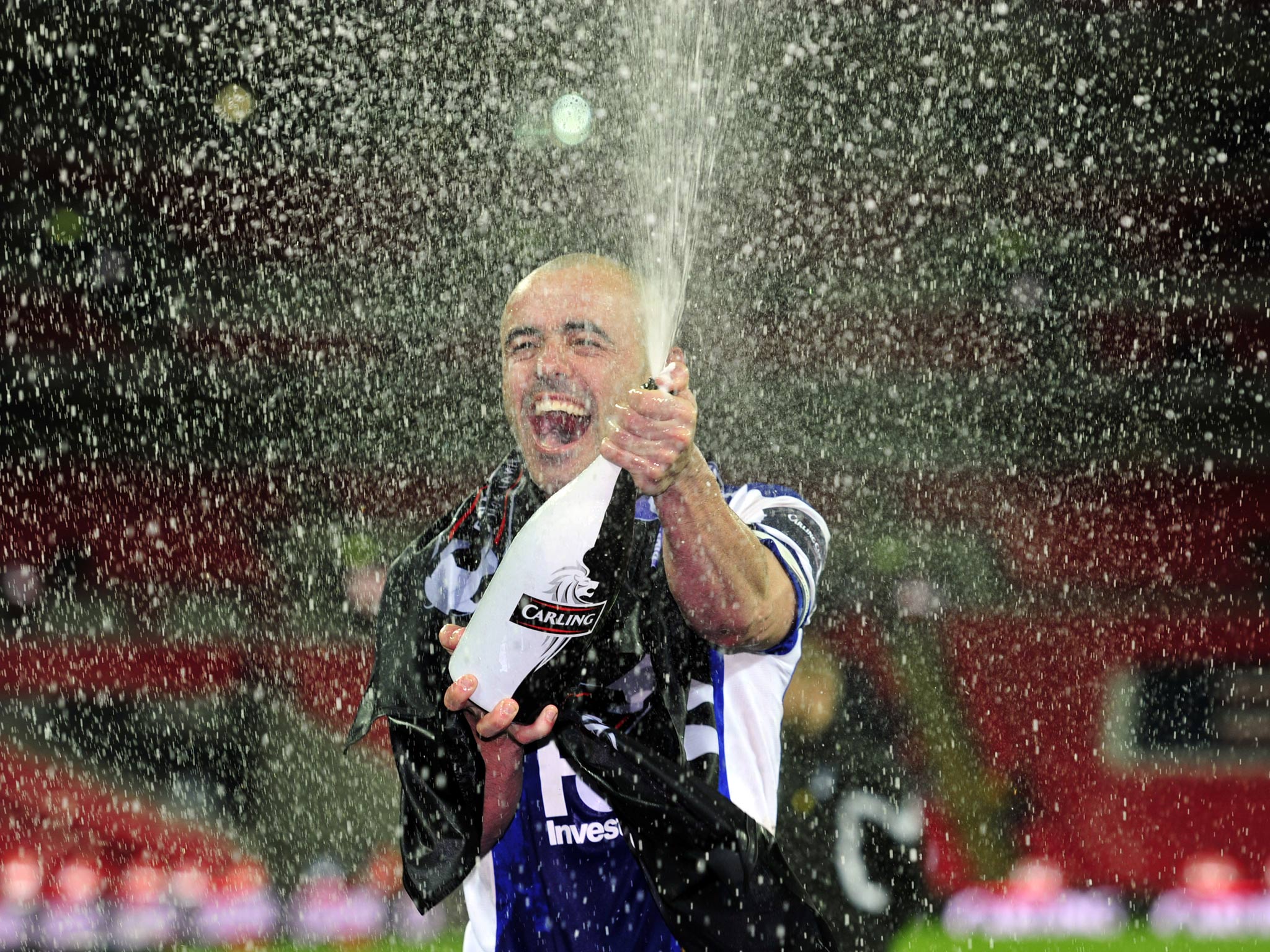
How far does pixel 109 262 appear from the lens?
8.77 m

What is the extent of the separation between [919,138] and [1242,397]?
330 cm

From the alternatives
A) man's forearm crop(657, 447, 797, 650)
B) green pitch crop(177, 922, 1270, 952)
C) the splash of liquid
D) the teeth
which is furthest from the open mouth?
green pitch crop(177, 922, 1270, 952)

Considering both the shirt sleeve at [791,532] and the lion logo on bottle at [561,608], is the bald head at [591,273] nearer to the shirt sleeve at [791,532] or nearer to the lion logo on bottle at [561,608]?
the shirt sleeve at [791,532]

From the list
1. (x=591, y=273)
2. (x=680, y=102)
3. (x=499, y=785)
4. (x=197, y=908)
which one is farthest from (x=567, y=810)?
(x=680, y=102)

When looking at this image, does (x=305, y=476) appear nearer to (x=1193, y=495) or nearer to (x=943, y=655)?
(x=943, y=655)

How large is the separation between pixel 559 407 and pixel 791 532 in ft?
1.23

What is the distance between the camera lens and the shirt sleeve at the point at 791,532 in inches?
62.9

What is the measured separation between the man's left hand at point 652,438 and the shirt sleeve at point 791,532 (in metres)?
0.21

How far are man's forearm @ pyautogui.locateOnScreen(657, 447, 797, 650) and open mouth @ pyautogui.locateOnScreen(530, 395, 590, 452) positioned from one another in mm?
271

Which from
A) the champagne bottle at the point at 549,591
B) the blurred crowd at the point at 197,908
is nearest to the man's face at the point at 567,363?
the champagne bottle at the point at 549,591

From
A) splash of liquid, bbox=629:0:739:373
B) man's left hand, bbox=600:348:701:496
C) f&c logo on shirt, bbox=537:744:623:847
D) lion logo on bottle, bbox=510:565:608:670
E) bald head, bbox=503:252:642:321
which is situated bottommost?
f&c logo on shirt, bbox=537:744:623:847

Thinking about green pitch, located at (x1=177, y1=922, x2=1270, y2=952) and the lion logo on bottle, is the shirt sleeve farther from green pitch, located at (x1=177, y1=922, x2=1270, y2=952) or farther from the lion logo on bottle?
green pitch, located at (x1=177, y1=922, x2=1270, y2=952)

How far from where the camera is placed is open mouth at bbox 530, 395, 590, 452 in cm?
167

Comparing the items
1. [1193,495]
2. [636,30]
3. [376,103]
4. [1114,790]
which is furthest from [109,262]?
[1193,495]
